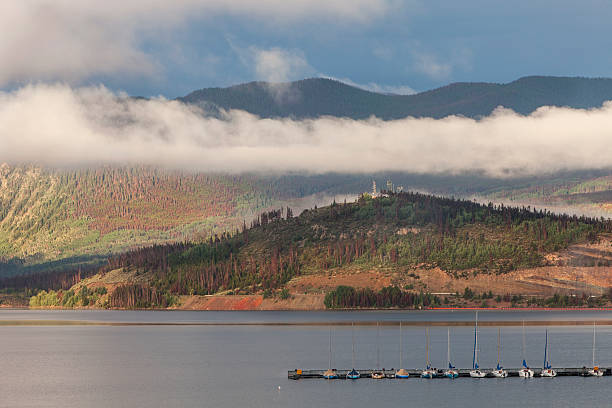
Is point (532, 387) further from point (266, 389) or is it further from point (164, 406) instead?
point (164, 406)

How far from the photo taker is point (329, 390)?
634 feet

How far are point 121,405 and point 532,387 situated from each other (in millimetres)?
84576

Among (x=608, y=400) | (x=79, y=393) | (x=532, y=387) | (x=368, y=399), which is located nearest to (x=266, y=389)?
(x=368, y=399)

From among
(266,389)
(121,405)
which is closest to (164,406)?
(121,405)

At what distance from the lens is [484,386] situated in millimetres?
199000

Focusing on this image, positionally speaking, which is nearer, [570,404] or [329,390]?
[570,404]

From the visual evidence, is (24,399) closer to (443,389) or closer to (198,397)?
(198,397)

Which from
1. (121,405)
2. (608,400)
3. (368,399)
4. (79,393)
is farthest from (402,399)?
(79,393)

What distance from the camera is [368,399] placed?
18188 cm

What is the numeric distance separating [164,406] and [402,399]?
149 ft

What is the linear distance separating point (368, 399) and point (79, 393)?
62.5 meters

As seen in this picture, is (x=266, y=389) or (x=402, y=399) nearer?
(x=402, y=399)

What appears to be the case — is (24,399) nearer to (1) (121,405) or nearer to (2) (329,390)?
(1) (121,405)

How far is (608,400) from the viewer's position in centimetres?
18138
